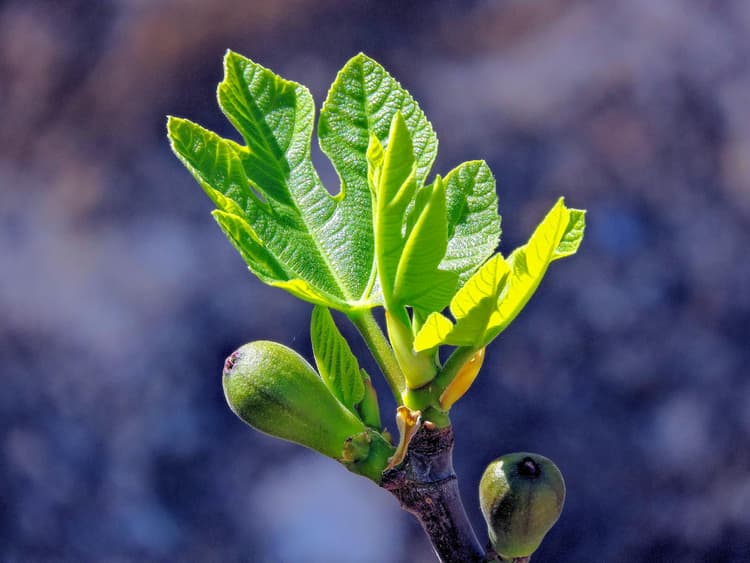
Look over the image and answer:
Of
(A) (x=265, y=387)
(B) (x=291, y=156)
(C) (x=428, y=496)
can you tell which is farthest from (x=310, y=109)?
(C) (x=428, y=496)

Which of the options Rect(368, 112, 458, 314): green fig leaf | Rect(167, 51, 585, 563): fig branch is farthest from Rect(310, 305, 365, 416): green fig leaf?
Rect(368, 112, 458, 314): green fig leaf

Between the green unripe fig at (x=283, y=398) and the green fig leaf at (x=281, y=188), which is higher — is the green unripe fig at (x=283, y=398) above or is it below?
below

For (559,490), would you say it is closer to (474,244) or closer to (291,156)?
(474,244)

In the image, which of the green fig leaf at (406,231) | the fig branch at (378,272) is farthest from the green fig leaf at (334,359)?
the green fig leaf at (406,231)

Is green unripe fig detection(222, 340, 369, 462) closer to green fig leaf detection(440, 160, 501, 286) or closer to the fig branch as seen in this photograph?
the fig branch

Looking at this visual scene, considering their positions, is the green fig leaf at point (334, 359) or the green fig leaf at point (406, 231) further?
the green fig leaf at point (334, 359)

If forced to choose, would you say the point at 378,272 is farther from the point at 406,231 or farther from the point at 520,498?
the point at 520,498

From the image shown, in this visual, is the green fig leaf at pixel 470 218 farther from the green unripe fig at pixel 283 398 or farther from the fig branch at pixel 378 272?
the green unripe fig at pixel 283 398

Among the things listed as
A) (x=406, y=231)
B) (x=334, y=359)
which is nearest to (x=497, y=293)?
(x=406, y=231)
